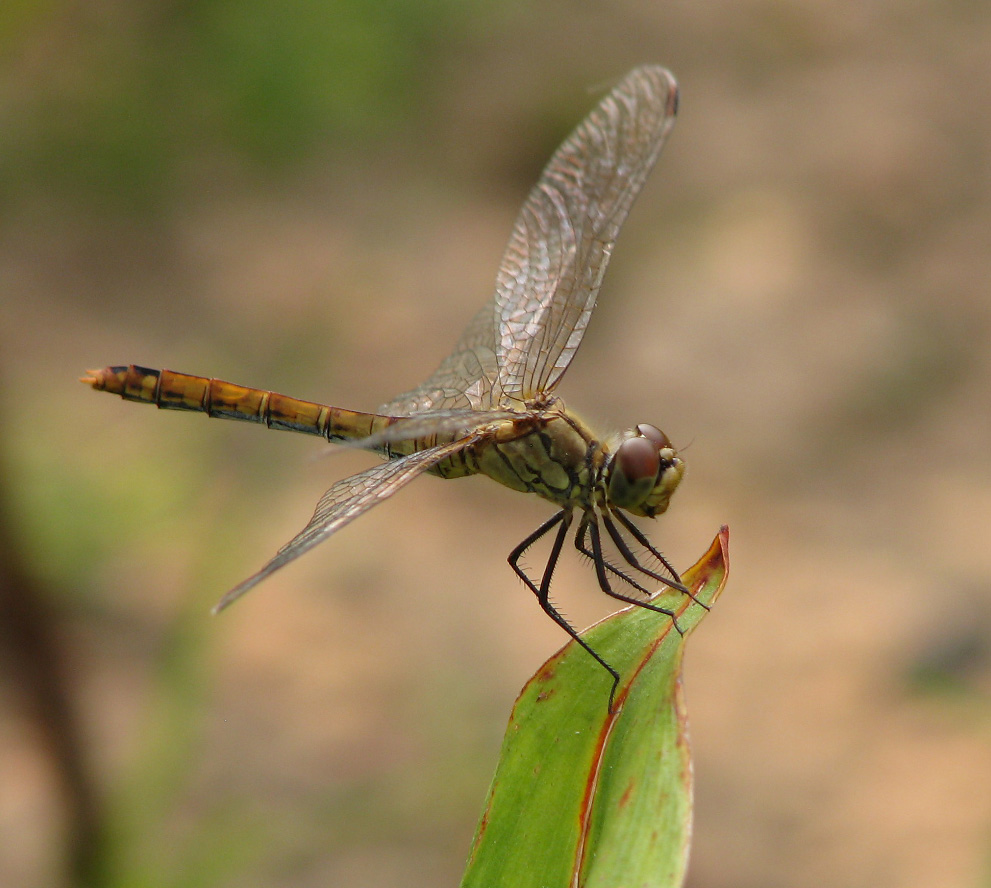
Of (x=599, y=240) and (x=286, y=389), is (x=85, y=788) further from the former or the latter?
(x=286, y=389)

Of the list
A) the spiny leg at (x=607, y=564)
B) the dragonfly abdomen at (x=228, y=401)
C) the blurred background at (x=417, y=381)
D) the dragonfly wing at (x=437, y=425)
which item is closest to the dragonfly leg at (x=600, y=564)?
the spiny leg at (x=607, y=564)

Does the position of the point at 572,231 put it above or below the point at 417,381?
below

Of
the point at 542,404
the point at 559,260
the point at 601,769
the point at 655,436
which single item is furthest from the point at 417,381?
the point at 601,769

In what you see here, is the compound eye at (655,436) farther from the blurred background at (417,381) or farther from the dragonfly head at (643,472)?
the blurred background at (417,381)

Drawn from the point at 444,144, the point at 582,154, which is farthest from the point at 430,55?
the point at 582,154

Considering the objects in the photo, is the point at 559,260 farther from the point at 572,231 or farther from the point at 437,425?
the point at 437,425

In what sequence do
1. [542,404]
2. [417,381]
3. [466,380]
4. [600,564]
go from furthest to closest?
[417,381] → [466,380] → [542,404] → [600,564]
